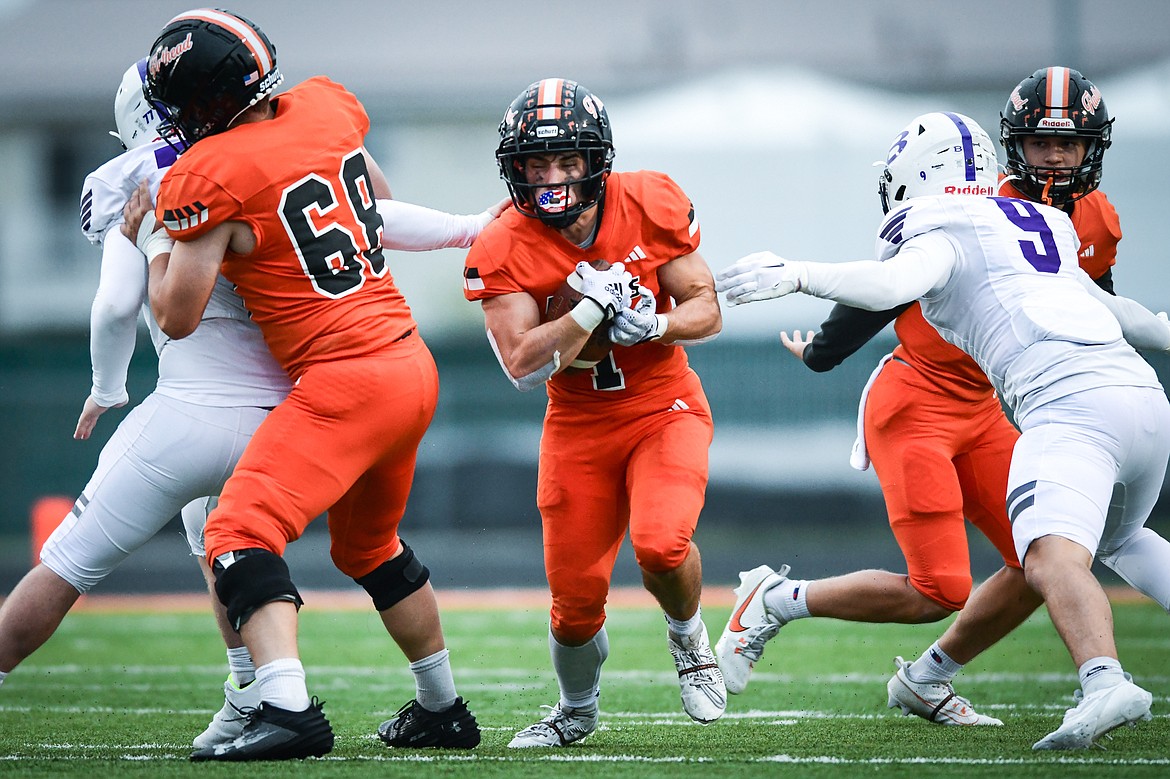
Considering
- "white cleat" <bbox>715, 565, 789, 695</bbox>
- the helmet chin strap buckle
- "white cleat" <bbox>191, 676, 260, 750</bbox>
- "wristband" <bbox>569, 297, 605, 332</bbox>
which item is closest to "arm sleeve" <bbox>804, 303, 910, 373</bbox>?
the helmet chin strap buckle

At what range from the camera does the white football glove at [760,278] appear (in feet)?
12.5

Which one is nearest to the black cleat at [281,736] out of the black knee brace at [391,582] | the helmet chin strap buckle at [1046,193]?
the black knee brace at [391,582]

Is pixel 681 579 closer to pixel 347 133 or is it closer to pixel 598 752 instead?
pixel 598 752

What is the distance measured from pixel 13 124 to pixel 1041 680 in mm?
16685

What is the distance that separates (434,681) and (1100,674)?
1.85 metres

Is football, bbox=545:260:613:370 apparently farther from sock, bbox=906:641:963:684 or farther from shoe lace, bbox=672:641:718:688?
sock, bbox=906:641:963:684

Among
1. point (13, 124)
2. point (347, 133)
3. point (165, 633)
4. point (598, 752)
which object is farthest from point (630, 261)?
point (13, 124)

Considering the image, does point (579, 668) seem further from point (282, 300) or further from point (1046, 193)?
point (1046, 193)

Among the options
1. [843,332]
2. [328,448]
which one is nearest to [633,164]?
[843,332]

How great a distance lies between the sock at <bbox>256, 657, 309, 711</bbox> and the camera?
3.55 meters

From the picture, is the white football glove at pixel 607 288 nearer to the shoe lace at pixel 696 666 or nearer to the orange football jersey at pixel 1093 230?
the shoe lace at pixel 696 666

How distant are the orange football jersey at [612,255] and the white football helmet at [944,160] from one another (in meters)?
0.85

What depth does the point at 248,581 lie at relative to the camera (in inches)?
142

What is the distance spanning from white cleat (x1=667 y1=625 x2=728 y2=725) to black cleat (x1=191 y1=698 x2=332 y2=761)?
1182 millimetres
